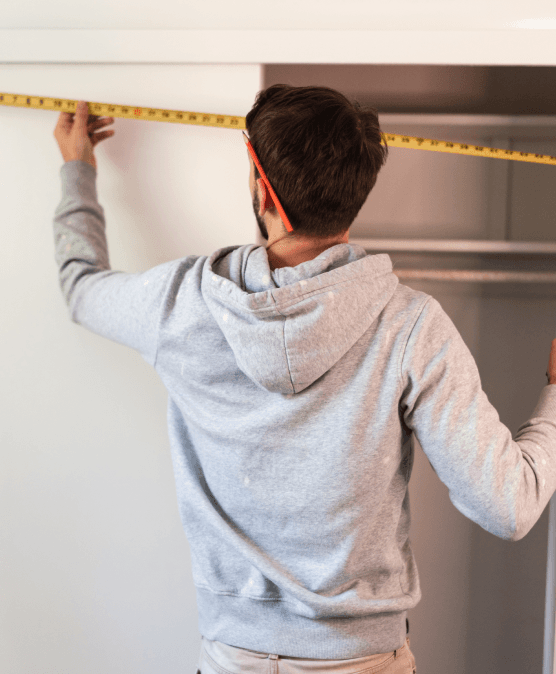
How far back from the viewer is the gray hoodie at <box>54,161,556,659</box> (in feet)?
2.46

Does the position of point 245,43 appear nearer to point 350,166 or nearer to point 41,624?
point 350,166

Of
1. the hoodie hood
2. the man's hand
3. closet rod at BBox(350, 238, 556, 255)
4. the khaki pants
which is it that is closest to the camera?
the hoodie hood

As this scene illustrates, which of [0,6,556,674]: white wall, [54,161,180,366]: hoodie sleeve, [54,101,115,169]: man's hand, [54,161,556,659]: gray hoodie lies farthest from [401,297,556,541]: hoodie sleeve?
[54,101,115,169]: man's hand

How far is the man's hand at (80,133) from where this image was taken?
1.11 m

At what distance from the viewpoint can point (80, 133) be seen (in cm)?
111

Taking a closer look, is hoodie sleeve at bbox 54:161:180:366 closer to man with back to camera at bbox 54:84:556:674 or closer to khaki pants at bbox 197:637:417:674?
man with back to camera at bbox 54:84:556:674

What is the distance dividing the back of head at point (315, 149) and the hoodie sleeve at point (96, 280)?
22 centimetres

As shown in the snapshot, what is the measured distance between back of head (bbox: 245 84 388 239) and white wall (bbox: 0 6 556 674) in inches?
15.6

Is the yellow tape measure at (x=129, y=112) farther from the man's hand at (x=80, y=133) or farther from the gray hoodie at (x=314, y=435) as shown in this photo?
the gray hoodie at (x=314, y=435)

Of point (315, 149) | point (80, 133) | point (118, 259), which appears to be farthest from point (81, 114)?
point (315, 149)

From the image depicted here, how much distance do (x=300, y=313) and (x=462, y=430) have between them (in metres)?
0.26

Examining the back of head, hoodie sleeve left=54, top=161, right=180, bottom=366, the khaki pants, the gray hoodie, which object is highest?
the back of head

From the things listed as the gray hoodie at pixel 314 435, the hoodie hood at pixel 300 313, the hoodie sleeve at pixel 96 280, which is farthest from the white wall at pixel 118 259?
the hoodie hood at pixel 300 313

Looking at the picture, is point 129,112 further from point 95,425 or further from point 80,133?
point 95,425
